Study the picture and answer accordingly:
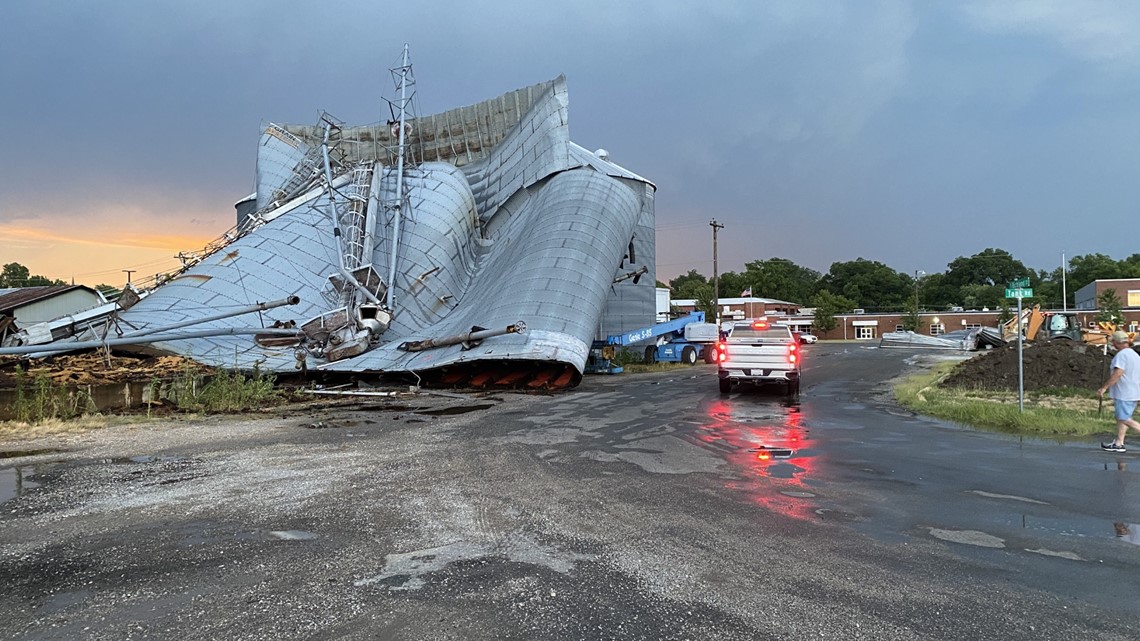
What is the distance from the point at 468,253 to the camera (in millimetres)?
34656

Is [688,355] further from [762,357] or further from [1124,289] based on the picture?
[1124,289]

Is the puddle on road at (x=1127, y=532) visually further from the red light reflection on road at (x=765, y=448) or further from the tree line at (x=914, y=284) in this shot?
the tree line at (x=914, y=284)

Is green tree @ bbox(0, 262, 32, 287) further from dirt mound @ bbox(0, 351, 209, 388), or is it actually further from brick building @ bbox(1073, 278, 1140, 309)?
brick building @ bbox(1073, 278, 1140, 309)

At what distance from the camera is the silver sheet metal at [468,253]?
2316 cm

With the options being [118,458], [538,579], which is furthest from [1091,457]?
[118,458]

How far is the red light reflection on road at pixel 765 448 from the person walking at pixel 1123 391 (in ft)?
13.4

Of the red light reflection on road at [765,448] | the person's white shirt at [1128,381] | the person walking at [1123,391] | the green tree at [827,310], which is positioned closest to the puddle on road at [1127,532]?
the red light reflection on road at [765,448]

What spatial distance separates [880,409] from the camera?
48.7 feet

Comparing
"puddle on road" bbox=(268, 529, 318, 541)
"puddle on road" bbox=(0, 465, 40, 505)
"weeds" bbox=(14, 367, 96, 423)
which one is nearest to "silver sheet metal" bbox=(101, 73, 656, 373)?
"weeds" bbox=(14, 367, 96, 423)

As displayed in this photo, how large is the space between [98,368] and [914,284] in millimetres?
123632

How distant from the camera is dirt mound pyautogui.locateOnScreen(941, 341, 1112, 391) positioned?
59.8 ft

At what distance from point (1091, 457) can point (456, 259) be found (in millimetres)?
27626

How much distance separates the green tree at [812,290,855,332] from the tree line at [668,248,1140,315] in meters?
0.16

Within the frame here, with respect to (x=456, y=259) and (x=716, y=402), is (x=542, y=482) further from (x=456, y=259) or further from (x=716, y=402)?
(x=456, y=259)
